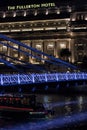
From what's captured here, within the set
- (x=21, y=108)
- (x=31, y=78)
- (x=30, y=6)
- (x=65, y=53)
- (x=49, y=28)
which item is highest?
(x=30, y=6)

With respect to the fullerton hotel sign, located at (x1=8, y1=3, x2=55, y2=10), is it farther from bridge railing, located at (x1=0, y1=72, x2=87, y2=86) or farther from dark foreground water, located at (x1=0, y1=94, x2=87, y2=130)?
bridge railing, located at (x1=0, y1=72, x2=87, y2=86)

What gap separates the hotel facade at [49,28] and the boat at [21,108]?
10015cm

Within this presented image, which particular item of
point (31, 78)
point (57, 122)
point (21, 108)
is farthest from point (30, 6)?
point (31, 78)

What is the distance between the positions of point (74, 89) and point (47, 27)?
71.8 m

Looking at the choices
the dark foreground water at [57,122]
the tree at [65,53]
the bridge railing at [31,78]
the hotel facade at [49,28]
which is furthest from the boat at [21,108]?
the hotel facade at [49,28]

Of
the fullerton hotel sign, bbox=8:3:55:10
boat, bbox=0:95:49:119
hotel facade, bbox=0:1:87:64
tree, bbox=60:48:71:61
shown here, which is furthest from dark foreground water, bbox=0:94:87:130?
Result: the fullerton hotel sign, bbox=8:3:55:10

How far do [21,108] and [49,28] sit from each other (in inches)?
4481

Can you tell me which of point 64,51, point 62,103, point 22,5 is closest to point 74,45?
point 64,51

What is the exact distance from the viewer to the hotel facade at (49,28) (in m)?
168

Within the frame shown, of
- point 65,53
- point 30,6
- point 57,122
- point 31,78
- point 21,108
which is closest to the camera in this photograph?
point 31,78

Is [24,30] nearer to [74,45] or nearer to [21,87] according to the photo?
[74,45]

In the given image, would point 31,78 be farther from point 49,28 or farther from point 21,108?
point 49,28

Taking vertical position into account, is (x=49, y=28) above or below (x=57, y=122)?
above

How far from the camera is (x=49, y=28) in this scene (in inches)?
6860
